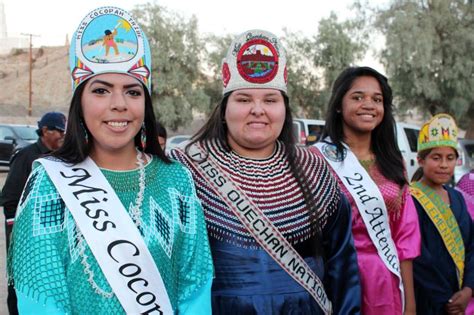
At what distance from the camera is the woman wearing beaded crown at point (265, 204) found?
7.76ft

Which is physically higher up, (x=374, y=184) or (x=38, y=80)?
(x=374, y=184)

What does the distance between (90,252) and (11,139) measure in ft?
58.3

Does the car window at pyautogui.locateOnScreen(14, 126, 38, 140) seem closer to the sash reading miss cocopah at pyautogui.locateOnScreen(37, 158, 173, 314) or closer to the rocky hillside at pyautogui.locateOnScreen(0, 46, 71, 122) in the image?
the sash reading miss cocopah at pyautogui.locateOnScreen(37, 158, 173, 314)

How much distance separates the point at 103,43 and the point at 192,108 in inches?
1227

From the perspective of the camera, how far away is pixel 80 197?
200 cm

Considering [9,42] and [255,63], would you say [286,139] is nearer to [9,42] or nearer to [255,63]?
[255,63]

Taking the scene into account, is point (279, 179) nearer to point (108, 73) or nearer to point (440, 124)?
point (108, 73)

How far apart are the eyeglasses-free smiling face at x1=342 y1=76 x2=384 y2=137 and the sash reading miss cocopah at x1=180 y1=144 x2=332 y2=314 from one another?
0.95 m

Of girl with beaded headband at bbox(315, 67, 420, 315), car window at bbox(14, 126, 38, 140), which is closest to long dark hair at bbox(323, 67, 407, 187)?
girl with beaded headband at bbox(315, 67, 420, 315)

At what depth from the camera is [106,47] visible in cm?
207

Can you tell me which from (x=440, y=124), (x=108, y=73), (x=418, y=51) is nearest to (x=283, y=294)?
(x=108, y=73)

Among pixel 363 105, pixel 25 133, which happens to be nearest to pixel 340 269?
pixel 363 105

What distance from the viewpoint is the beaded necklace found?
1.91 m

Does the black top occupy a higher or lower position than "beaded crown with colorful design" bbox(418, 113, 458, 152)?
Result: lower
